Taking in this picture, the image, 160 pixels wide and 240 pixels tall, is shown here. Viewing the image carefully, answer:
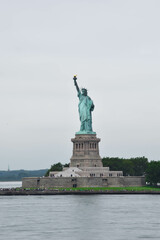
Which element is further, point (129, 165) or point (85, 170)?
point (129, 165)

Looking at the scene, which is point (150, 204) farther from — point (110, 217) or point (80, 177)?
point (80, 177)

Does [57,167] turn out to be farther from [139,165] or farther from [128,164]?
[139,165]

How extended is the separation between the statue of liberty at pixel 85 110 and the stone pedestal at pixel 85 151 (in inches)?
69.9

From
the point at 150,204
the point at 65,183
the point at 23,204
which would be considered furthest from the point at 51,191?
the point at 150,204

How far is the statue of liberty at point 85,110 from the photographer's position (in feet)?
444

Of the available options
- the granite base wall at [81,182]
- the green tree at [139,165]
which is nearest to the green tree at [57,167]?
the green tree at [139,165]

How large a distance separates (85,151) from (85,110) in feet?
27.1

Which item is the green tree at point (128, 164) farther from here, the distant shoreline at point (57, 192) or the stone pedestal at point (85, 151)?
the distant shoreline at point (57, 192)

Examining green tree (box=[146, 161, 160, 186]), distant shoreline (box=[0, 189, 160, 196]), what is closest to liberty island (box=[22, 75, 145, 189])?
green tree (box=[146, 161, 160, 186])

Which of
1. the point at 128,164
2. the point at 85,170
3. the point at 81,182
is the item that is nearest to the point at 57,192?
Result: the point at 81,182

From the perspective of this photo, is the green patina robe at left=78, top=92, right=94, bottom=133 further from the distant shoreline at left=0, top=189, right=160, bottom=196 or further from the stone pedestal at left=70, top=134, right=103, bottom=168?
the distant shoreline at left=0, top=189, right=160, bottom=196

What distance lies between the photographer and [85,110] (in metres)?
135

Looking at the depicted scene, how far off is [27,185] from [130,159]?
35.4m

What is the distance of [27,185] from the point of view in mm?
133000
